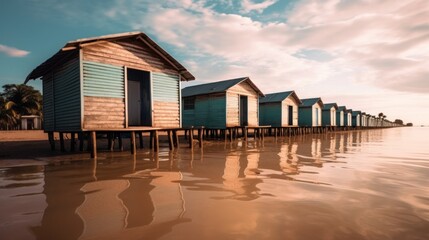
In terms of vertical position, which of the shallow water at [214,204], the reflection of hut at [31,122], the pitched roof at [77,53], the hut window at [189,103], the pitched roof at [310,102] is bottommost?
the shallow water at [214,204]

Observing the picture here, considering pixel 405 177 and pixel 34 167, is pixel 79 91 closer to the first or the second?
pixel 34 167

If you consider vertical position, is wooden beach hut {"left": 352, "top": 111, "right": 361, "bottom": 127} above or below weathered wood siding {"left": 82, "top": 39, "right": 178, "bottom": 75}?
below

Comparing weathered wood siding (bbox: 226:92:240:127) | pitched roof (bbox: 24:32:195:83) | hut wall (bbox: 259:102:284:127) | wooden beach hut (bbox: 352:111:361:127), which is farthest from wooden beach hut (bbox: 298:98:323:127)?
wooden beach hut (bbox: 352:111:361:127)

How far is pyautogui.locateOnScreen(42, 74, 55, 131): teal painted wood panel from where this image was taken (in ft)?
43.4

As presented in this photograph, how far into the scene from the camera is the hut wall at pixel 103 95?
10500 millimetres

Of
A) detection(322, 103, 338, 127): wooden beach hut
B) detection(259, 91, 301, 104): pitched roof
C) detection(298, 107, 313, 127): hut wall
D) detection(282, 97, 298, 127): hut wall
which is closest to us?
detection(282, 97, 298, 127): hut wall

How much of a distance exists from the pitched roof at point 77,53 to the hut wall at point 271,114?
53.7 ft

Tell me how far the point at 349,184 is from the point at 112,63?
10.6 metres

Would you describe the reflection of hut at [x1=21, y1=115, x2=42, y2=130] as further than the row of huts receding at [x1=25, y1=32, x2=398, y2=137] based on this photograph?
Yes

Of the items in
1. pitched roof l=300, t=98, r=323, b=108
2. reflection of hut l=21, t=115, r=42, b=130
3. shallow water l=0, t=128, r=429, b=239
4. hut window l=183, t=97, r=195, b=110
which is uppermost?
pitched roof l=300, t=98, r=323, b=108

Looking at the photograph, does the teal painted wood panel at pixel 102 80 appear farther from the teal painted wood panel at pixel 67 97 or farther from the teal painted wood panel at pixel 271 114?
the teal painted wood panel at pixel 271 114

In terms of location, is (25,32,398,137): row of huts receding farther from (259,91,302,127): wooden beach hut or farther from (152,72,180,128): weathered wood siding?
(259,91,302,127): wooden beach hut

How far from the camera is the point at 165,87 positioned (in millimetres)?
13461

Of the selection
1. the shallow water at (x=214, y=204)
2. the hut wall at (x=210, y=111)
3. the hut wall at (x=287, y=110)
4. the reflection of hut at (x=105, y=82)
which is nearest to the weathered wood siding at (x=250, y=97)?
the hut wall at (x=210, y=111)
